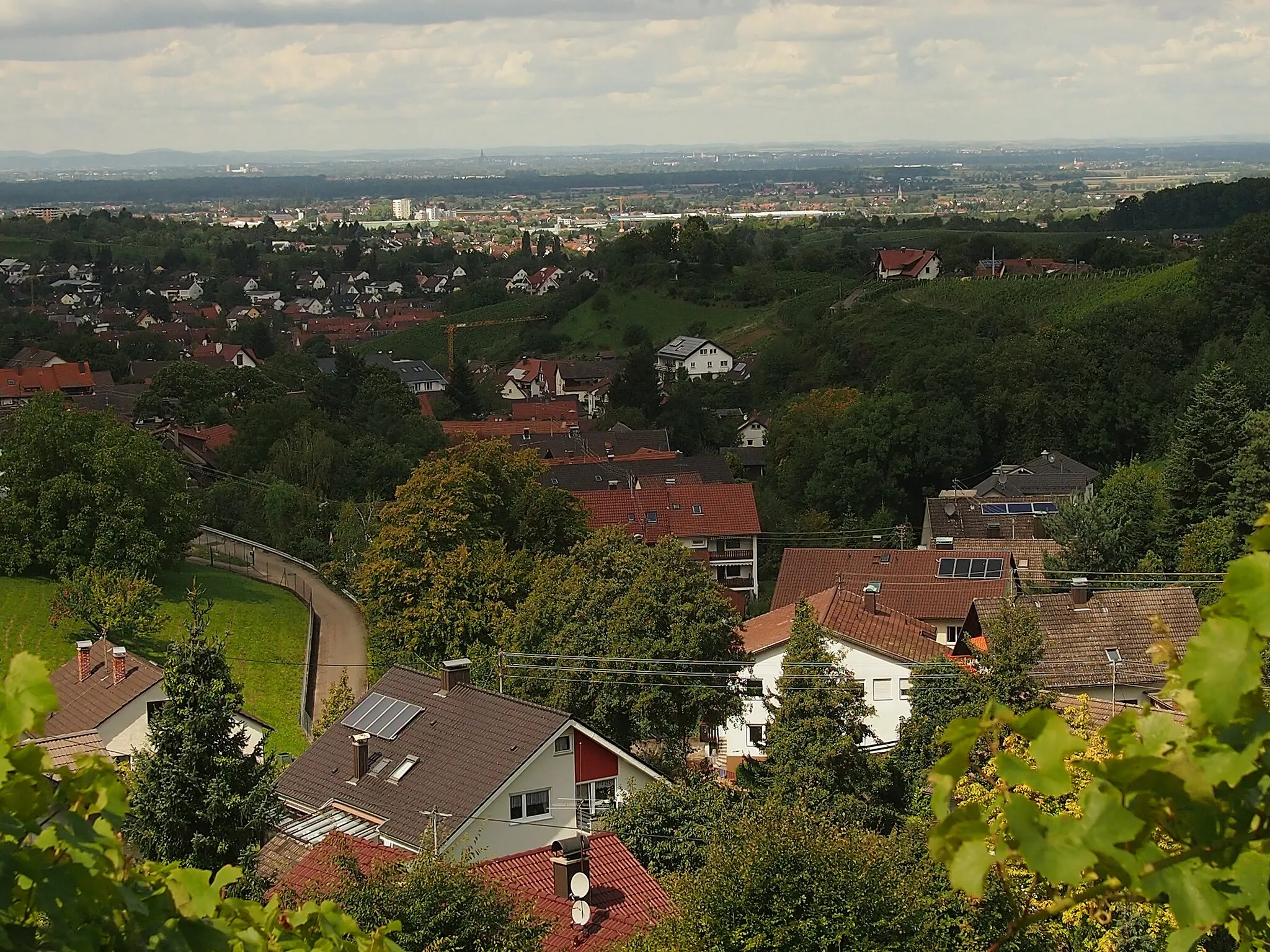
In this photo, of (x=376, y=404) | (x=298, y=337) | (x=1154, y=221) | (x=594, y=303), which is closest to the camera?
(x=376, y=404)

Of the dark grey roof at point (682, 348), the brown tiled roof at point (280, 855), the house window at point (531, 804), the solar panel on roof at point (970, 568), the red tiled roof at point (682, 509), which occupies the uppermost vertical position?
the brown tiled roof at point (280, 855)

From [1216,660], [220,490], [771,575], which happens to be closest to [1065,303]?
[771,575]

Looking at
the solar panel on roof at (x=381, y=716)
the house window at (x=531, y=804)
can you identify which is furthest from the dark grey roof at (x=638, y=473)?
the house window at (x=531, y=804)

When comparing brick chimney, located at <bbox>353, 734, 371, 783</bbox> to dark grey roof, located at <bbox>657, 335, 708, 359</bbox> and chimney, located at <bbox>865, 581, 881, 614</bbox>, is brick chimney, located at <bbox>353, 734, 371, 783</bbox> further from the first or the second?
dark grey roof, located at <bbox>657, 335, 708, 359</bbox>

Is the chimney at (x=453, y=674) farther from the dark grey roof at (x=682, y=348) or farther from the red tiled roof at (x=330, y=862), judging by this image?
the dark grey roof at (x=682, y=348)

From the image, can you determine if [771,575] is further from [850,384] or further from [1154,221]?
[1154,221]

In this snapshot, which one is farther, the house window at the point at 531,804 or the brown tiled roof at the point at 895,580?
the brown tiled roof at the point at 895,580

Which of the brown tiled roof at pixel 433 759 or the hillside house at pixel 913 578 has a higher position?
the brown tiled roof at pixel 433 759
